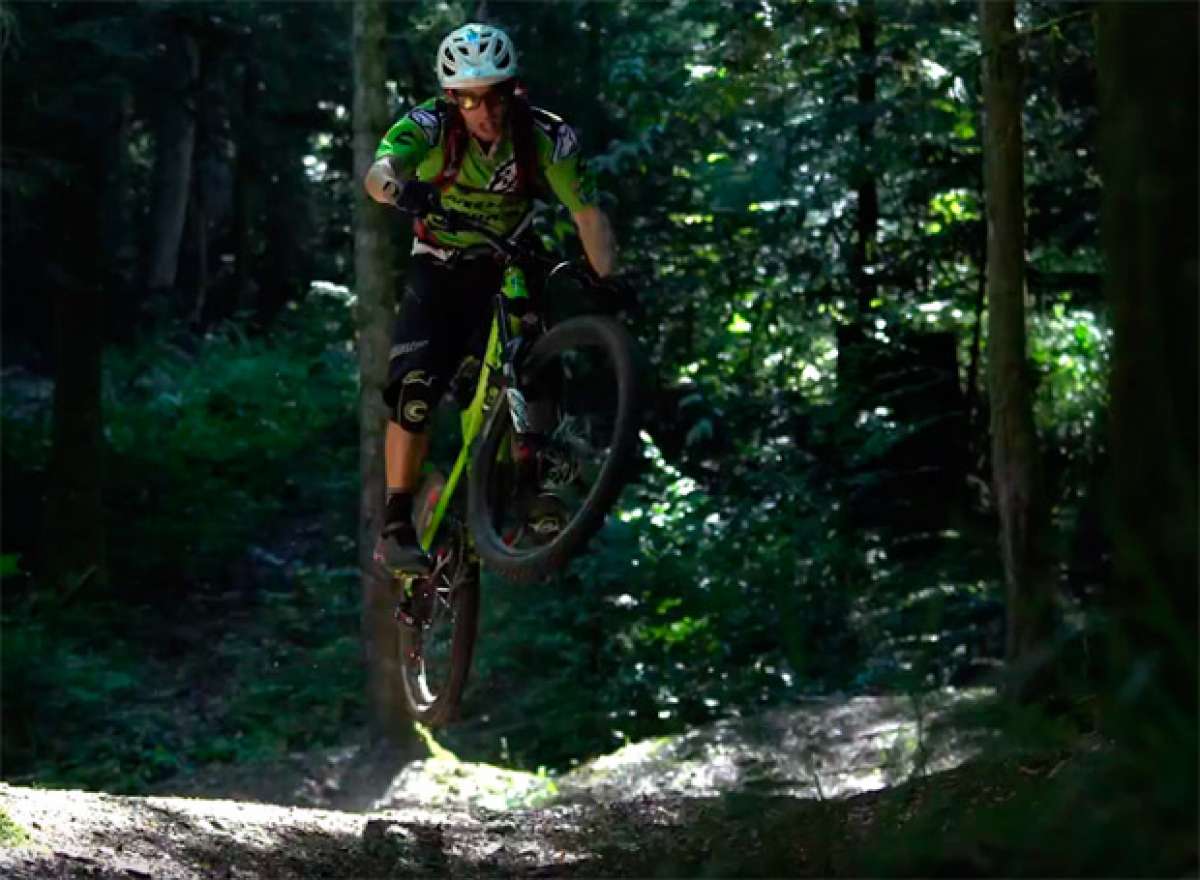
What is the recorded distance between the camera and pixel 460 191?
267 inches

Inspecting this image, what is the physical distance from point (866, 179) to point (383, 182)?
8.16 metres

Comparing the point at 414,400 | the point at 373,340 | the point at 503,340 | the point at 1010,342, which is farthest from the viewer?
the point at 373,340

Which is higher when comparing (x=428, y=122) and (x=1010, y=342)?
(x=428, y=122)

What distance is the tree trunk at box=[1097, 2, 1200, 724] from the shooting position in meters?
3.05

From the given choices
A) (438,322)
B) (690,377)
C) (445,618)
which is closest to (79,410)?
(690,377)

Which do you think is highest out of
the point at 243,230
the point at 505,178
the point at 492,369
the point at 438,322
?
the point at 243,230

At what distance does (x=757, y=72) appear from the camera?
44.9ft

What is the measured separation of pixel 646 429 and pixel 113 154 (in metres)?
5.69

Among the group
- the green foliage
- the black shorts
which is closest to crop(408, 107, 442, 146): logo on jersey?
the black shorts

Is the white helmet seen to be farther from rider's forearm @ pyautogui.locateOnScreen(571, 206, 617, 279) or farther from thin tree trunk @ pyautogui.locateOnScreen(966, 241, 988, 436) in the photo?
thin tree trunk @ pyautogui.locateOnScreen(966, 241, 988, 436)

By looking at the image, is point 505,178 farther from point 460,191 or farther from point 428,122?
point 428,122

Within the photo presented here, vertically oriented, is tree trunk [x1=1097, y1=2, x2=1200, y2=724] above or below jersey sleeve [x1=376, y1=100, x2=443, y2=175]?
below

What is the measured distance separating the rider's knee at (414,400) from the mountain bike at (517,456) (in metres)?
0.14

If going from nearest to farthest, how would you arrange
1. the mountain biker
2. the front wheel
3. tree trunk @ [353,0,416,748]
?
the front wheel
the mountain biker
tree trunk @ [353,0,416,748]
